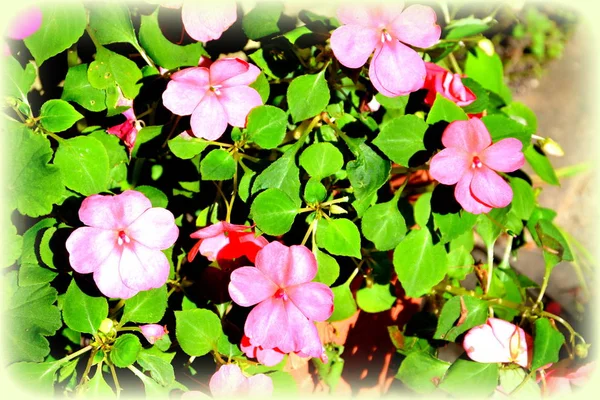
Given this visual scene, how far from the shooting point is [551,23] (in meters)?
1.97

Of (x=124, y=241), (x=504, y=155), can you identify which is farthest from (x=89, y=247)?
(x=504, y=155)

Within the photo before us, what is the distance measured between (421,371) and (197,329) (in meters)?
0.33

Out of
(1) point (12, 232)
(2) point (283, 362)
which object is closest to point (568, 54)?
(2) point (283, 362)

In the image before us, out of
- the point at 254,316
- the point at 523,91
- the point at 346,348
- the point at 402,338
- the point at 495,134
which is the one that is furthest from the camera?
the point at 523,91

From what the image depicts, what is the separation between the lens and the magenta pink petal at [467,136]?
2.33 feet

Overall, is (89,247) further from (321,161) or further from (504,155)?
(504,155)

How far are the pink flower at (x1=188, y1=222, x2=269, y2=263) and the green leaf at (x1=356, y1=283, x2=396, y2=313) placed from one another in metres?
0.26

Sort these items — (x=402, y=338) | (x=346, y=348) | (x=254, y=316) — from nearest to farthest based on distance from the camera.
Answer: (x=254, y=316), (x=402, y=338), (x=346, y=348)

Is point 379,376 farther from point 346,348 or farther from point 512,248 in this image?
point 512,248

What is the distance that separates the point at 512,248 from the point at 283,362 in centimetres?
46

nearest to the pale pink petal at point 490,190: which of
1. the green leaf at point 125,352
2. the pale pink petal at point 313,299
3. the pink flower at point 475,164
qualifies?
the pink flower at point 475,164

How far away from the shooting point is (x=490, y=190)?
27.8 inches

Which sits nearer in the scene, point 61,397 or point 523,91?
point 61,397

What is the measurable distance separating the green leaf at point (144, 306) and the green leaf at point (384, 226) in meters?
0.27
